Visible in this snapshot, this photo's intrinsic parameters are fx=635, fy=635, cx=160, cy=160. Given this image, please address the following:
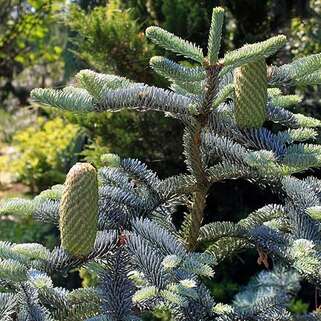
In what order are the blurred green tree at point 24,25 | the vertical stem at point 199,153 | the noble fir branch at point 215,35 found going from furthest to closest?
the blurred green tree at point 24,25
the vertical stem at point 199,153
the noble fir branch at point 215,35

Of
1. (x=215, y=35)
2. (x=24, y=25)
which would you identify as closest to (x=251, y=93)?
(x=215, y=35)

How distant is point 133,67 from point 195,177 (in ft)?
6.72

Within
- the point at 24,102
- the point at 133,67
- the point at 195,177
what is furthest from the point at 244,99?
the point at 24,102

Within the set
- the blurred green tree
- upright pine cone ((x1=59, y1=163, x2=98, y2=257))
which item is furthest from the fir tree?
the blurred green tree

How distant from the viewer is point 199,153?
1699 millimetres

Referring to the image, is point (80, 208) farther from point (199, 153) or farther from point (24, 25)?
point (24, 25)

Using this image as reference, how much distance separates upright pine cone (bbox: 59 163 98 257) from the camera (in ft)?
4.68

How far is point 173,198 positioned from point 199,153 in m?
0.18

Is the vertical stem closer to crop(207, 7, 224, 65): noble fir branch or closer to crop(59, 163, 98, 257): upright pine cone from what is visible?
crop(207, 7, 224, 65): noble fir branch

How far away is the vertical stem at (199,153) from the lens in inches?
58.2

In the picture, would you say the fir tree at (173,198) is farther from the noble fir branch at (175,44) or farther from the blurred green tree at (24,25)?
the blurred green tree at (24,25)

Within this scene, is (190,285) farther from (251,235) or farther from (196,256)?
(251,235)

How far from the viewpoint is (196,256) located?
1.44m

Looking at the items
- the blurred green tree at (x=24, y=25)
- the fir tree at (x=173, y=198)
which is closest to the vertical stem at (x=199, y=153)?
the fir tree at (x=173, y=198)
